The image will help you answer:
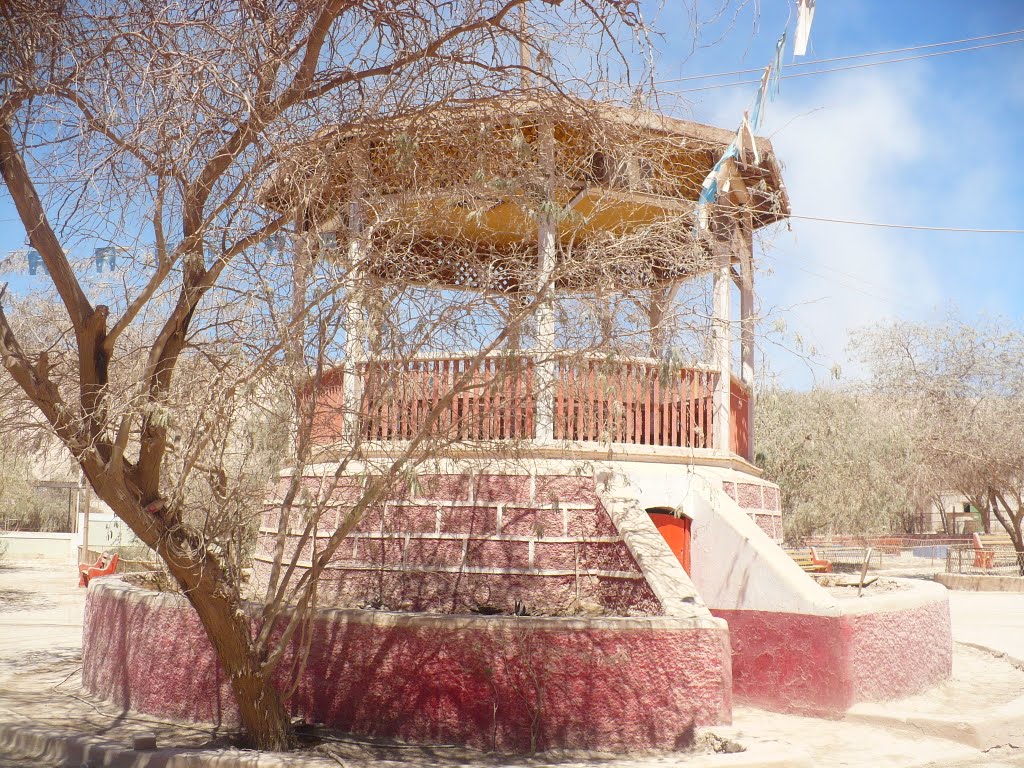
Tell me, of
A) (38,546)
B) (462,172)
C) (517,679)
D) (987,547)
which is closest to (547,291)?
(462,172)

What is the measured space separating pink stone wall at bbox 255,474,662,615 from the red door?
3.68 feet

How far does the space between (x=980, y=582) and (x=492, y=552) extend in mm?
19294

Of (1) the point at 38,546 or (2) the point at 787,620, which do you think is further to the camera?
(1) the point at 38,546

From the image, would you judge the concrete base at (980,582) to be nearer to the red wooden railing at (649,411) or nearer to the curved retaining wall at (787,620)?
the curved retaining wall at (787,620)

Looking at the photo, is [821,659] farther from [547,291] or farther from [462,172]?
[462,172]

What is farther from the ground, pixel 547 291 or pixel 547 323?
pixel 547 291

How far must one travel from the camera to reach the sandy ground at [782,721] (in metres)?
6.84

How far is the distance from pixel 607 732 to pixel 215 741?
120 inches

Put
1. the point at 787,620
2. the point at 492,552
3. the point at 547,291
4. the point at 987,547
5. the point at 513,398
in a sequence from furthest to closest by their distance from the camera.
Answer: the point at 987,547 → the point at 492,552 → the point at 787,620 → the point at 513,398 → the point at 547,291

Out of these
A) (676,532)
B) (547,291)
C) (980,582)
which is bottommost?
(980,582)

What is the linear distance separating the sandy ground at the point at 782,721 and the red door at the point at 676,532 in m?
1.59

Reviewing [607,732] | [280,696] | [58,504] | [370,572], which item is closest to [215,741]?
[280,696]

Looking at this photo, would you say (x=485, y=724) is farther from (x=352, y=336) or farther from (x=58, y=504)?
(x=58, y=504)

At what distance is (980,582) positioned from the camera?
23.5 metres
